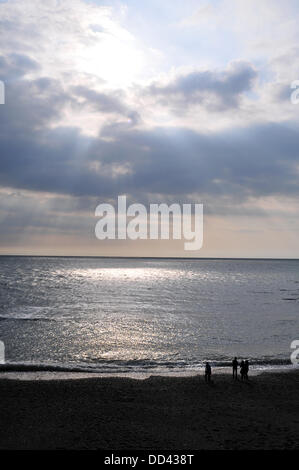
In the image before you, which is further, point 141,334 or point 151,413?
point 141,334

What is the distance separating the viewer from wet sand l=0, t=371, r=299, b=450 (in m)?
16.4

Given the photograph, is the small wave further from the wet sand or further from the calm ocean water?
the wet sand

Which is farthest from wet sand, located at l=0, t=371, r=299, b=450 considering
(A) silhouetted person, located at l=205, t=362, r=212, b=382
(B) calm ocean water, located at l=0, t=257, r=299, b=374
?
(B) calm ocean water, located at l=0, t=257, r=299, b=374

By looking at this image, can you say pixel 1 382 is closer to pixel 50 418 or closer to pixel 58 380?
pixel 58 380

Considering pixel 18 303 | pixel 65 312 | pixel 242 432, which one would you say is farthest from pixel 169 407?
pixel 18 303

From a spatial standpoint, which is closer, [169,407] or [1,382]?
[169,407]

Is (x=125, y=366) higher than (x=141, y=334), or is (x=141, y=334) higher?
(x=141, y=334)

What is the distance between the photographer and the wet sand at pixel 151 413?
16359 millimetres

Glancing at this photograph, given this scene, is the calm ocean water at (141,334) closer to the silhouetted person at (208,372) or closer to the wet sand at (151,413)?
the silhouetted person at (208,372)

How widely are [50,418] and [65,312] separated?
4153 cm

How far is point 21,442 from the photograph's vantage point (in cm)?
1612

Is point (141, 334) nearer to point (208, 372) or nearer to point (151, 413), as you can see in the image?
point (208, 372)

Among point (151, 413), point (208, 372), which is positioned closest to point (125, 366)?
point (208, 372)

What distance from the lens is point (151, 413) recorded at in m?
20.1
